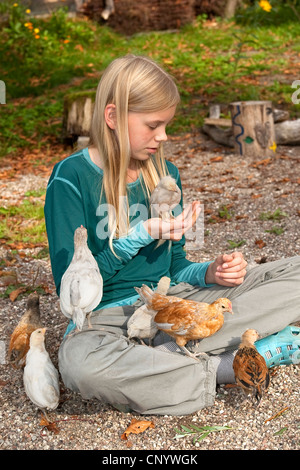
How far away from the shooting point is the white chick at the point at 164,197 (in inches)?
126

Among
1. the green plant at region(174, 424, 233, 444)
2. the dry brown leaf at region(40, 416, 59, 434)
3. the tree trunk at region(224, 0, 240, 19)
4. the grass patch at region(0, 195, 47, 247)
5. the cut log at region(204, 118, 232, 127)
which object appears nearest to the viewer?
the green plant at region(174, 424, 233, 444)

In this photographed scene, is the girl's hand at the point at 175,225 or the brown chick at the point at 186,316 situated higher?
the girl's hand at the point at 175,225

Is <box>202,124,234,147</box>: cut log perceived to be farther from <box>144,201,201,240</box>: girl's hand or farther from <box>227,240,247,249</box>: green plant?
<box>144,201,201,240</box>: girl's hand

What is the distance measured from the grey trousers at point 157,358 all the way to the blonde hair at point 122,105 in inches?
24.6

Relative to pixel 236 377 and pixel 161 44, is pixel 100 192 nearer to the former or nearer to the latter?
pixel 236 377

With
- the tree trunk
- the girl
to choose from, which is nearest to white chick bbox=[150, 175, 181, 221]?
the girl

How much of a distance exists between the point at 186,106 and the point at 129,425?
8037 millimetres

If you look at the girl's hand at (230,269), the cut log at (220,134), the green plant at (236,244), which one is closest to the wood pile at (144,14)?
the cut log at (220,134)

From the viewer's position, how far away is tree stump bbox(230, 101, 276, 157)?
7691 mm

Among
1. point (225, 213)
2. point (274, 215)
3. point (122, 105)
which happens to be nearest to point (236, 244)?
point (274, 215)

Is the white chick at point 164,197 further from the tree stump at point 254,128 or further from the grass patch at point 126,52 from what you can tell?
the grass patch at point 126,52

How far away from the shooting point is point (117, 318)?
3.22 m

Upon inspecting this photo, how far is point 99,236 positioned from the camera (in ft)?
10.7

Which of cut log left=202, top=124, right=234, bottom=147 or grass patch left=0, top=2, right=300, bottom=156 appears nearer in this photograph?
cut log left=202, top=124, right=234, bottom=147
